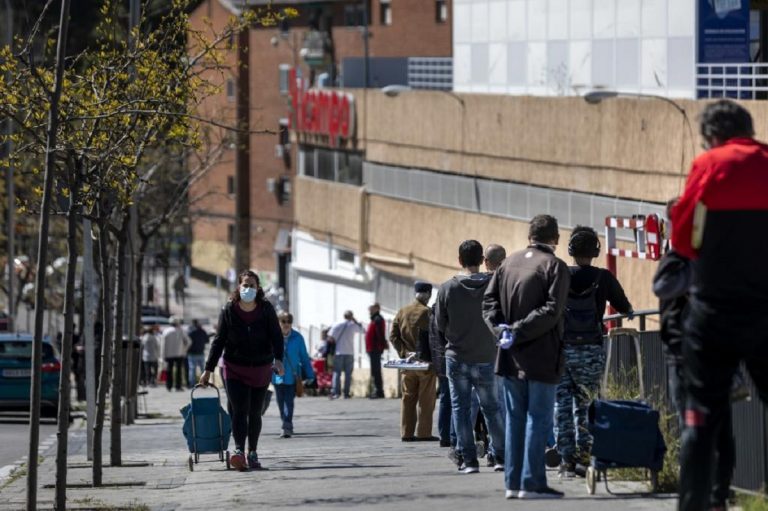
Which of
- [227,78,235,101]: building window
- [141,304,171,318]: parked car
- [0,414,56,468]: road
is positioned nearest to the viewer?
[0,414,56,468]: road

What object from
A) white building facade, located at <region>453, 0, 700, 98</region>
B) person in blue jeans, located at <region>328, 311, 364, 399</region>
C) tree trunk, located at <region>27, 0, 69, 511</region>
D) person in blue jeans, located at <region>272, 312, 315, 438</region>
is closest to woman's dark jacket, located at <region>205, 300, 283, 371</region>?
tree trunk, located at <region>27, 0, 69, 511</region>

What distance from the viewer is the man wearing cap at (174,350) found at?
40.2m

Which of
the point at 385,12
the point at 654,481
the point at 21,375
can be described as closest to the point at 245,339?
the point at 654,481

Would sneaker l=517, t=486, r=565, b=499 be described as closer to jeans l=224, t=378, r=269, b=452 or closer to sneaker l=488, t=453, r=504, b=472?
sneaker l=488, t=453, r=504, b=472

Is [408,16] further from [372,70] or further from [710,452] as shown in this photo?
[710,452]

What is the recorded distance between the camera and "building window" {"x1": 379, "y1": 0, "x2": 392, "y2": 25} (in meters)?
73.6

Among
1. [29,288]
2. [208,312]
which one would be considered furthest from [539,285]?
[208,312]

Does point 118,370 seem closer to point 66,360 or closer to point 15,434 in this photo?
point 66,360

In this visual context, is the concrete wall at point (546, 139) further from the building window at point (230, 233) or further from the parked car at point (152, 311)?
the building window at point (230, 233)

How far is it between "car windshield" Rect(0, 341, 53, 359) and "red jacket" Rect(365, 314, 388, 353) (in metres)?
6.35

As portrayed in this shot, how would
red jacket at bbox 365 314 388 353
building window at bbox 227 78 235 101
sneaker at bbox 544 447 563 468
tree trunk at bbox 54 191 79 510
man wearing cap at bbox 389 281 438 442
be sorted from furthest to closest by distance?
1. building window at bbox 227 78 235 101
2. red jacket at bbox 365 314 388 353
3. man wearing cap at bbox 389 281 438 442
4. tree trunk at bbox 54 191 79 510
5. sneaker at bbox 544 447 563 468

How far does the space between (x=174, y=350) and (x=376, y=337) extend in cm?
794

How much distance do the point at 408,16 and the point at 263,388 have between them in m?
57.8

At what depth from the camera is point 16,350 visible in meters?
29.7
